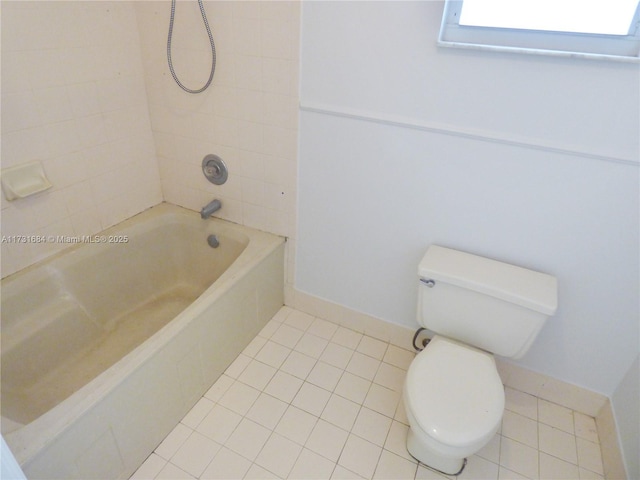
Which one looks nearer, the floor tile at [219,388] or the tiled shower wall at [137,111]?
the tiled shower wall at [137,111]

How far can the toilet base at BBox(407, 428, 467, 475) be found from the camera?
1399 millimetres

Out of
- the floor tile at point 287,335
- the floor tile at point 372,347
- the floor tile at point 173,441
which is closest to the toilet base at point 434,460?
the floor tile at point 372,347

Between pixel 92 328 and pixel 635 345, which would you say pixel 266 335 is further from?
pixel 635 345

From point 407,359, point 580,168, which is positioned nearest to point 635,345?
point 580,168

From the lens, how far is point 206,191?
81.0 inches

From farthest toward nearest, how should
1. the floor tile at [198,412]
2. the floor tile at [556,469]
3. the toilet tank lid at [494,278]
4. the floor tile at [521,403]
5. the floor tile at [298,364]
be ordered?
the floor tile at [298,364], the floor tile at [521,403], the floor tile at [198,412], the floor tile at [556,469], the toilet tank lid at [494,278]

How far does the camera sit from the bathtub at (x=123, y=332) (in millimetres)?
1149

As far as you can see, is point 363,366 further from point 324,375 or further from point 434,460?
point 434,460

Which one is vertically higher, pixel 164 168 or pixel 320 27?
pixel 320 27

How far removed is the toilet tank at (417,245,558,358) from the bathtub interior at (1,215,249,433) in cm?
96

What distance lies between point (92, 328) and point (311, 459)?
3.68ft

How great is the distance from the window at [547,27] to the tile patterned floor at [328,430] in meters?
1.36

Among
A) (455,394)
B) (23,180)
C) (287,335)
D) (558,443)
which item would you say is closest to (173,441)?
(287,335)

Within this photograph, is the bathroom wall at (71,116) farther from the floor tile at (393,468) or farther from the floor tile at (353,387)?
the floor tile at (393,468)
